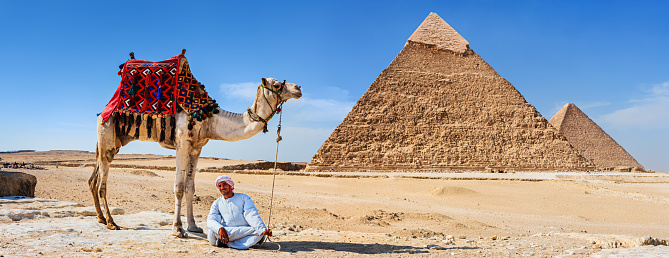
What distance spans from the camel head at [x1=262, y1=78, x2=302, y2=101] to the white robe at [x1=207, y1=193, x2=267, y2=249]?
1.06m

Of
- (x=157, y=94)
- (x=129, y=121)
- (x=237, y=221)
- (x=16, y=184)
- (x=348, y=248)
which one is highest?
(x=157, y=94)

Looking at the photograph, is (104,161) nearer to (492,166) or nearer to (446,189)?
(446,189)

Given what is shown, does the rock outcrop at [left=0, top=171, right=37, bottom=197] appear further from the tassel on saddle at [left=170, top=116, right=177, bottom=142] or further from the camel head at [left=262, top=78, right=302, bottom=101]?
the camel head at [left=262, top=78, right=302, bottom=101]

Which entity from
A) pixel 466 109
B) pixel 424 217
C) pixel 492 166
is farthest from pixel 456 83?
pixel 424 217

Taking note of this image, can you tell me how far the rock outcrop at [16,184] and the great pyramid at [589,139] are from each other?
9239cm

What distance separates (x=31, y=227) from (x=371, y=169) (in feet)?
139

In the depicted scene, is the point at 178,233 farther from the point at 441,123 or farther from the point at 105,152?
the point at 441,123

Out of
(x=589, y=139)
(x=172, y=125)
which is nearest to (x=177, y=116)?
(x=172, y=125)

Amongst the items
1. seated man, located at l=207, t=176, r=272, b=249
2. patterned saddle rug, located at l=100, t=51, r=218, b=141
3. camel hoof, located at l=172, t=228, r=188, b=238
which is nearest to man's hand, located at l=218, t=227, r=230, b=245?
seated man, located at l=207, t=176, r=272, b=249

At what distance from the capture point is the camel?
4.73 m

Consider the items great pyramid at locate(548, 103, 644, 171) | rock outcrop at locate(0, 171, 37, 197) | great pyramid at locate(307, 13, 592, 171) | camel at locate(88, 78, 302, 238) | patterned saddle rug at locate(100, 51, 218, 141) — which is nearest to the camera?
camel at locate(88, 78, 302, 238)

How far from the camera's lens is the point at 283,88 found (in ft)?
15.7

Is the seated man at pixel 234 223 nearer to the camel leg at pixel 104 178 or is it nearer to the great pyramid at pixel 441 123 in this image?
the camel leg at pixel 104 178

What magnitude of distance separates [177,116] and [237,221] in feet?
4.12
